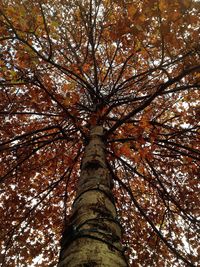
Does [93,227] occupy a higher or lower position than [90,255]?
higher

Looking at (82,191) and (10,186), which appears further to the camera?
(10,186)

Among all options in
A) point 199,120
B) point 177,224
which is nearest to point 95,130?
point 199,120

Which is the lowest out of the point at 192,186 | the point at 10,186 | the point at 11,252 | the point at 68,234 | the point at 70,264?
the point at 70,264

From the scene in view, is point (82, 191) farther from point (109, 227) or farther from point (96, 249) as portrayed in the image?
point (96, 249)

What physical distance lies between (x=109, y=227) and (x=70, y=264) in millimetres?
547

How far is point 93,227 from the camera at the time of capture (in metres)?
2.08

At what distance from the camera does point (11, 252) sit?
549cm

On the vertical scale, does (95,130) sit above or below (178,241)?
above

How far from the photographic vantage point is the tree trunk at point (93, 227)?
173 cm

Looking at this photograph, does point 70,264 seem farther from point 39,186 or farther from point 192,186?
point 39,186

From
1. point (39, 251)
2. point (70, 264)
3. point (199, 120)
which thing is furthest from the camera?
point (39, 251)

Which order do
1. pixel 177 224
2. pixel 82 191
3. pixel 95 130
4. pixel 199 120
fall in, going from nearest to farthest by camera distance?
pixel 82 191 → pixel 95 130 → pixel 199 120 → pixel 177 224

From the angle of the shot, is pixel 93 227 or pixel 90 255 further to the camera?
pixel 93 227

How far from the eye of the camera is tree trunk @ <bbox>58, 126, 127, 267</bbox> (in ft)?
5.68
